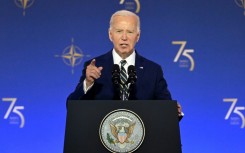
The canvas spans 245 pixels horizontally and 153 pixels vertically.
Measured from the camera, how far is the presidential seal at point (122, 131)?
106 cm

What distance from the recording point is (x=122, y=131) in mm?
1077

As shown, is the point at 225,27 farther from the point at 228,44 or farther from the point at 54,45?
the point at 54,45

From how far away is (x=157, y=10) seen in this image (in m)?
2.38

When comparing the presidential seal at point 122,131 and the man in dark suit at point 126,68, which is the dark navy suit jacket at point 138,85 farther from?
the presidential seal at point 122,131

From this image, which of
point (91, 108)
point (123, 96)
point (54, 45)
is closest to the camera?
point (91, 108)

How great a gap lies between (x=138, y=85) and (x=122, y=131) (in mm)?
306

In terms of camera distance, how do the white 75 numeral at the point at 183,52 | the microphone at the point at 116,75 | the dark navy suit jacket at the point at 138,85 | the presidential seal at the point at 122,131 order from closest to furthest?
1. the presidential seal at the point at 122,131
2. the microphone at the point at 116,75
3. the dark navy suit jacket at the point at 138,85
4. the white 75 numeral at the point at 183,52

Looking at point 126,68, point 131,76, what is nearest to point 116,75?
point 131,76

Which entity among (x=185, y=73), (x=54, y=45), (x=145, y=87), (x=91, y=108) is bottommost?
(x=91, y=108)

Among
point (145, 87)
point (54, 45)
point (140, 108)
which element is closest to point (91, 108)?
point (140, 108)

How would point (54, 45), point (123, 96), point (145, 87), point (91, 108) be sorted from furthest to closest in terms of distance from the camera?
point (54, 45)
point (145, 87)
point (123, 96)
point (91, 108)

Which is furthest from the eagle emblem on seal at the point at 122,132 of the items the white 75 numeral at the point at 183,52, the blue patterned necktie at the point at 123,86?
the white 75 numeral at the point at 183,52

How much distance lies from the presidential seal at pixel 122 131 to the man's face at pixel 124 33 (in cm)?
39

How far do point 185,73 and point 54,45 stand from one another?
33.1 inches
